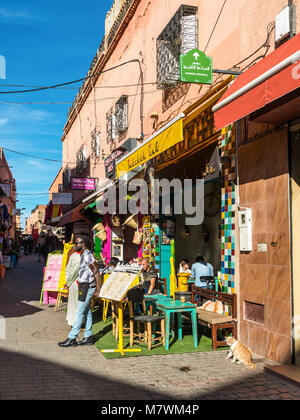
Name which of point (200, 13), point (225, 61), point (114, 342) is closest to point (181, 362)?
point (114, 342)

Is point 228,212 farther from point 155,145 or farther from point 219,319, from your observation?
point 155,145

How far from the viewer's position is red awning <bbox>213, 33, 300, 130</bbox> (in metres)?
5.16

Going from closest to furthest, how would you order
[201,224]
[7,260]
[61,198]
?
[201,224] → [61,198] → [7,260]

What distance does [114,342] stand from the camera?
25.6ft

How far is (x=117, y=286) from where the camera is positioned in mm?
7230

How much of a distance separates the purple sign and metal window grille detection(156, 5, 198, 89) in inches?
347

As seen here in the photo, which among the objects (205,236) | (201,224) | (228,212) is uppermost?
(201,224)

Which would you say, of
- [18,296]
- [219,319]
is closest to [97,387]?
[219,319]

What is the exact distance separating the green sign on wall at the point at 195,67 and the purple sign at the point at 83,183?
40.1 ft

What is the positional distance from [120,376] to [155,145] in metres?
5.07

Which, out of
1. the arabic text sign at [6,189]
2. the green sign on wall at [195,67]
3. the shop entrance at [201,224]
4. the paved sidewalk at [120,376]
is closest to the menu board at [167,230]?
the shop entrance at [201,224]

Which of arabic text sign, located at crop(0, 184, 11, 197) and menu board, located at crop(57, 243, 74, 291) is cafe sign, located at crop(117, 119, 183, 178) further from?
arabic text sign, located at crop(0, 184, 11, 197)

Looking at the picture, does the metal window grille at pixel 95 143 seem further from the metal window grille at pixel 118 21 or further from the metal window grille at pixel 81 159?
the metal window grille at pixel 118 21
